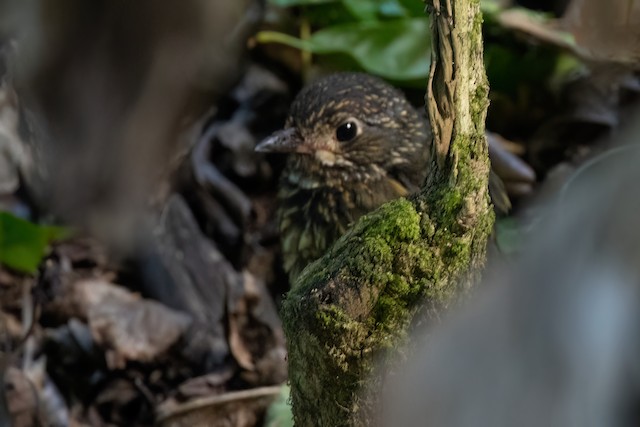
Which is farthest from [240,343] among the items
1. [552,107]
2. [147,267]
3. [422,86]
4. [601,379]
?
[601,379]

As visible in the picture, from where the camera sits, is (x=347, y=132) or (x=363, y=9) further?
(x=363, y=9)

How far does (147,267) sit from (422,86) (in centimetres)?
118

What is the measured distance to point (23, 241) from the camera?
2.93 metres

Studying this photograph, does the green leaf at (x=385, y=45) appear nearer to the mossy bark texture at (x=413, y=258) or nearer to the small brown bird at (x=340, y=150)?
the small brown bird at (x=340, y=150)

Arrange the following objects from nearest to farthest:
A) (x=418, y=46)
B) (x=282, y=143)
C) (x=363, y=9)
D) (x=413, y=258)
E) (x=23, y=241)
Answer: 1. (x=413, y=258)
2. (x=282, y=143)
3. (x=23, y=241)
4. (x=418, y=46)
5. (x=363, y=9)

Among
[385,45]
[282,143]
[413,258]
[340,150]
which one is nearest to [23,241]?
[282,143]

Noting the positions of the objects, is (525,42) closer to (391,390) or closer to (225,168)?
(225,168)

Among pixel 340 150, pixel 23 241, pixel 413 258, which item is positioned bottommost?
pixel 23 241

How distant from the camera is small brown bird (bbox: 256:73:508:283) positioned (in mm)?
2414

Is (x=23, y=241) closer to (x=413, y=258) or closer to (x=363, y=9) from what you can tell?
(x=363, y=9)

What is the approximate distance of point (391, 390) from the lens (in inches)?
48.2

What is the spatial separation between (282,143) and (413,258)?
1.17m

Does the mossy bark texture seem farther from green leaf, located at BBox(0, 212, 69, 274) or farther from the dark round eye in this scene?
green leaf, located at BBox(0, 212, 69, 274)

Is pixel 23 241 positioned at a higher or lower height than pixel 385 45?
lower
